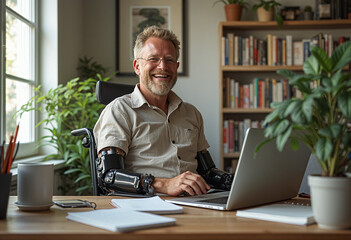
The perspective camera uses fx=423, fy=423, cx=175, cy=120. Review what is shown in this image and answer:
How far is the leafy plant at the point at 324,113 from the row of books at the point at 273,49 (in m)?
2.75

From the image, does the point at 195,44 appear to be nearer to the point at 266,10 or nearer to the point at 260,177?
the point at 266,10

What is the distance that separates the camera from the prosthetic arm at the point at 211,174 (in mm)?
1834

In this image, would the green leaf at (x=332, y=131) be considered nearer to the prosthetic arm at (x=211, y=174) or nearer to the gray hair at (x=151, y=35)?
the prosthetic arm at (x=211, y=174)

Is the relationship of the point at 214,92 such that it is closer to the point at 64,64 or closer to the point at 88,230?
the point at 64,64

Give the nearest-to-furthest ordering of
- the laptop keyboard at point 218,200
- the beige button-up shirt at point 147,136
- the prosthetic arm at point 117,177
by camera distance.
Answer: the laptop keyboard at point 218,200
the prosthetic arm at point 117,177
the beige button-up shirt at point 147,136

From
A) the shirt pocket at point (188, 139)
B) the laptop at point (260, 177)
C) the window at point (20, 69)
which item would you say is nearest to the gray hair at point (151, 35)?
the shirt pocket at point (188, 139)

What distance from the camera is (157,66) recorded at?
6.68 ft

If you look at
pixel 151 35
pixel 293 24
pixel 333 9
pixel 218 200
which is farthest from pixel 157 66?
pixel 333 9

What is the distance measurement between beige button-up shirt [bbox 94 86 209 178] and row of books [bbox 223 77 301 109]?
171 cm

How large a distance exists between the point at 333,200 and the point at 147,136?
1112mm

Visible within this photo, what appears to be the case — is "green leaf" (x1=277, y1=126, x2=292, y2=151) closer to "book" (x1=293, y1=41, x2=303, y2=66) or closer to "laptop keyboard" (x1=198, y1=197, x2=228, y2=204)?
"laptop keyboard" (x1=198, y1=197, x2=228, y2=204)

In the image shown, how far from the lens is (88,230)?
876mm

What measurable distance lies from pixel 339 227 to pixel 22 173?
782 mm

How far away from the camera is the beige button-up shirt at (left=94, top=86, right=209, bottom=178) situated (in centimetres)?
181
